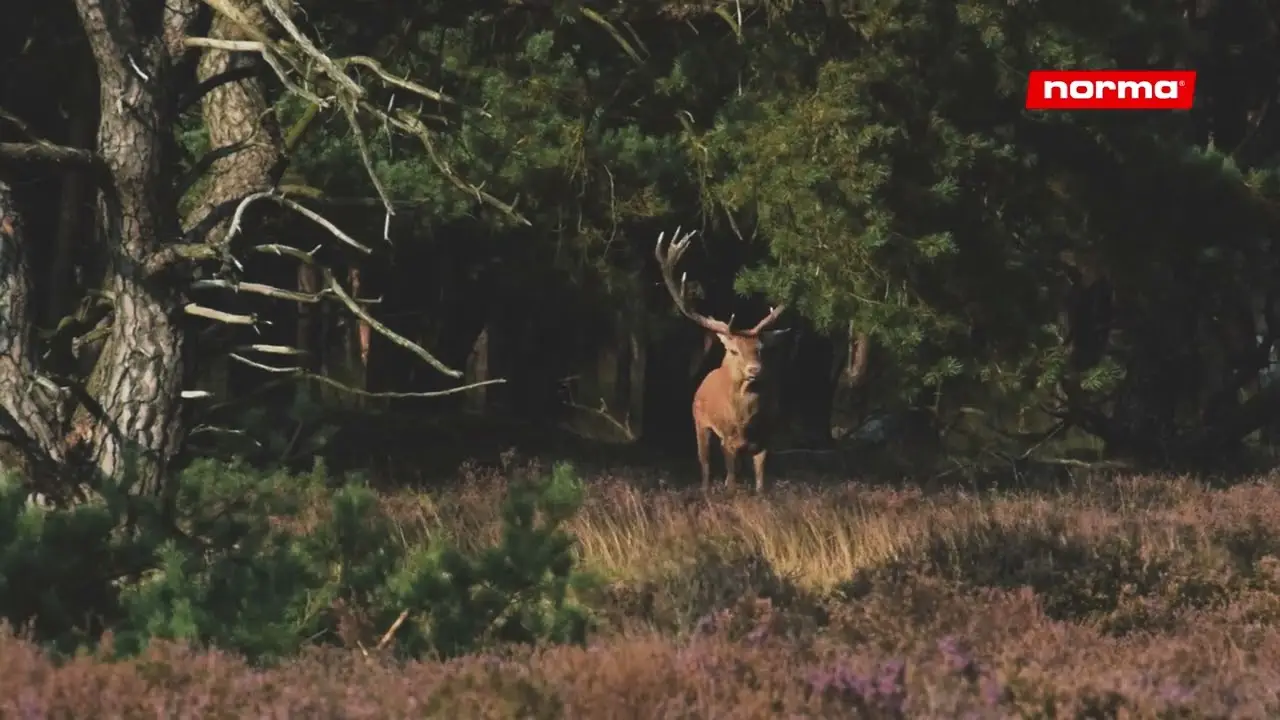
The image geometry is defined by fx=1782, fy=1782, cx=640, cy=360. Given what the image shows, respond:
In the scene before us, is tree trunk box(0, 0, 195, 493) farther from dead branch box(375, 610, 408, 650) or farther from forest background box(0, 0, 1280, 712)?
dead branch box(375, 610, 408, 650)

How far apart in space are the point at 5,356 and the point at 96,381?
0.44m

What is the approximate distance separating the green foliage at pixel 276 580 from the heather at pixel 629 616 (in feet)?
0.03

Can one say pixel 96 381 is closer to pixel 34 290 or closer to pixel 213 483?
pixel 34 290

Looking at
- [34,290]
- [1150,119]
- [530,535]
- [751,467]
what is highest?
[1150,119]

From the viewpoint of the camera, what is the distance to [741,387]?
15.6 meters

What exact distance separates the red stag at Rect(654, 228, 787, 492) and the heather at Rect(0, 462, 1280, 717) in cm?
511

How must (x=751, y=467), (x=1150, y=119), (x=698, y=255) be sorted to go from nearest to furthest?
(x=1150, y=119), (x=751, y=467), (x=698, y=255)

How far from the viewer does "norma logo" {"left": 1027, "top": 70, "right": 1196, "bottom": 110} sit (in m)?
14.5

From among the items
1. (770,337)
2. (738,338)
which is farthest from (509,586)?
(770,337)

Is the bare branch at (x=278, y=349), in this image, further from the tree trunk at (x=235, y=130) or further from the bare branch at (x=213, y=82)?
the tree trunk at (x=235, y=130)

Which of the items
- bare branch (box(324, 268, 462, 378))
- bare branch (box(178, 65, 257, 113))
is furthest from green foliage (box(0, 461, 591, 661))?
bare branch (box(178, 65, 257, 113))

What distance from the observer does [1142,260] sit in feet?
54.5

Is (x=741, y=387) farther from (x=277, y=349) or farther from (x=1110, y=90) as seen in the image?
Result: (x=277, y=349)

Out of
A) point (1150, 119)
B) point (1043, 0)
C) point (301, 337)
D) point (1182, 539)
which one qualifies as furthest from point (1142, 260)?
point (301, 337)
